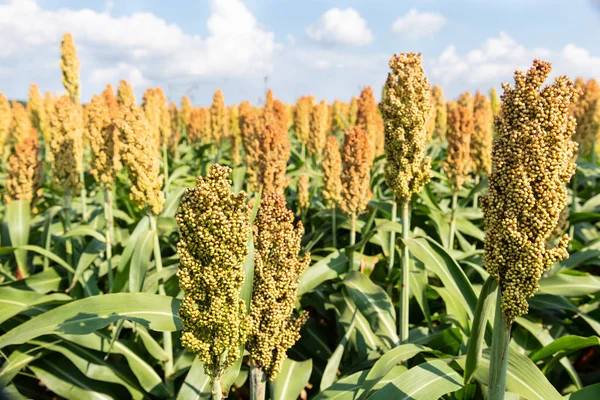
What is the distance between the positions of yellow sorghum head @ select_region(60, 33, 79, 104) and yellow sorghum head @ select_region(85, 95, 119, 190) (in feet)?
8.08

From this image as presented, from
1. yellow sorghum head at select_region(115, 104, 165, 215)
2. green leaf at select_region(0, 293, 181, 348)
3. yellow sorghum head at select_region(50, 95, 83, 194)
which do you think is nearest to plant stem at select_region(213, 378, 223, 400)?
green leaf at select_region(0, 293, 181, 348)

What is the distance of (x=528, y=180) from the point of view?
5.95 ft

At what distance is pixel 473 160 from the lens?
232 inches

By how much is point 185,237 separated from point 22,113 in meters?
10.6

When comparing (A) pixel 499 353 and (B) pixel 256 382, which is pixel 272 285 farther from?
(A) pixel 499 353

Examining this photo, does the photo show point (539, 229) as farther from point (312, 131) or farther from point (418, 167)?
point (312, 131)

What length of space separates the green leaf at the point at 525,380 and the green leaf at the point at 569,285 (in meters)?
1.50

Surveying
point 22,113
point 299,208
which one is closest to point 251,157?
point 299,208

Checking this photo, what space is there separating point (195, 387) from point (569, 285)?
305 cm

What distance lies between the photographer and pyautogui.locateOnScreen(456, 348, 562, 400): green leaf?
7.84ft

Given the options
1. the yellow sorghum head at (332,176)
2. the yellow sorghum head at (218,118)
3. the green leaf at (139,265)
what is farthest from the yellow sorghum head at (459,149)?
the yellow sorghum head at (218,118)

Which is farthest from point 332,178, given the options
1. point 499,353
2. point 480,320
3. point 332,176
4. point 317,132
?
point 317,132

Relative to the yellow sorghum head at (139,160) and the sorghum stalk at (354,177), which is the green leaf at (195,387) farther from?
the sorghum stalk at (354,177)

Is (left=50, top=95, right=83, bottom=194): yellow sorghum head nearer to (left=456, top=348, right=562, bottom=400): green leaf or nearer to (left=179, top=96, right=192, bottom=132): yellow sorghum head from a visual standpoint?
(left=456, top=348, right=562, bottom=400): green leaf
